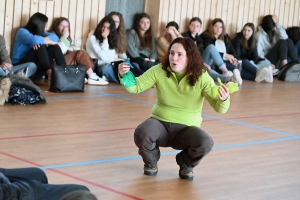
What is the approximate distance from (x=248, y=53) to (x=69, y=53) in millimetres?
4095

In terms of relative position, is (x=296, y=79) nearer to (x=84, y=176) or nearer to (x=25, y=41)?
(x=25, y=41)

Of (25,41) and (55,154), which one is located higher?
(25,41)

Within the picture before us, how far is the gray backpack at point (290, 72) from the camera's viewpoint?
12109mm

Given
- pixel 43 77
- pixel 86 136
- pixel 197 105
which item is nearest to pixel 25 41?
pixel 43 77

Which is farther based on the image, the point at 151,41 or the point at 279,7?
the point at 279,7

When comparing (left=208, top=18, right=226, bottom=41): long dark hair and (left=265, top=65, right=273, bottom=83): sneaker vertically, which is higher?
(left=208, top=18, right=226, bottom=41): long dark hair

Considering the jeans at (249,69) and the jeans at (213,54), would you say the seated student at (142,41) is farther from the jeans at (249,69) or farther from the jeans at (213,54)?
the jeans at (249,69)

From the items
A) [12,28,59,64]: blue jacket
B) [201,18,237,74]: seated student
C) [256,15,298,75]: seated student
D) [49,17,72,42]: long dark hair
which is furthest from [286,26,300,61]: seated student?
[12,28,59,64]: blue jacket

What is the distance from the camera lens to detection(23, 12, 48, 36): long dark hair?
9.03 m

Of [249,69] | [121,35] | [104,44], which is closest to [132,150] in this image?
[104,44]

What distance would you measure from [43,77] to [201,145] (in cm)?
543

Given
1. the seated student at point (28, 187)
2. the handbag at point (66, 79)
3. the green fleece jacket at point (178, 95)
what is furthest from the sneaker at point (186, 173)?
the handbag at point (66, 79)

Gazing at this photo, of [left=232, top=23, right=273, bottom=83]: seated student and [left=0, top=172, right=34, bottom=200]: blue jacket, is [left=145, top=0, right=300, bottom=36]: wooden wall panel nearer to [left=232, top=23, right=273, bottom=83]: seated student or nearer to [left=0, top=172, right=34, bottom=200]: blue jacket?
[left=232, top=23, right=273, bottom=83]: seated student

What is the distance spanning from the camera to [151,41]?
10867 mm
